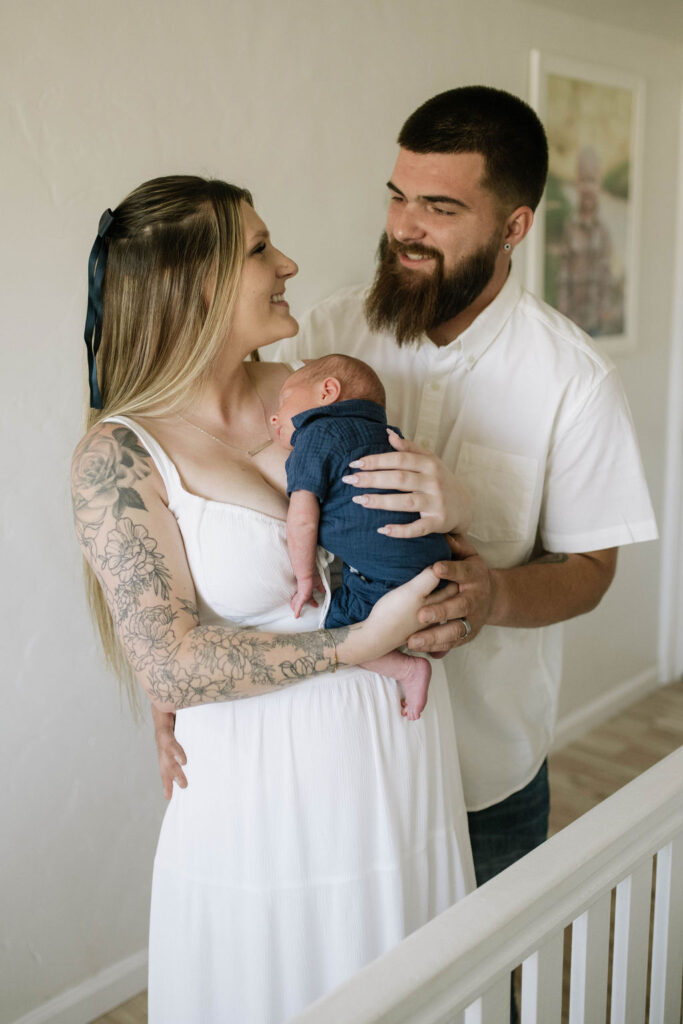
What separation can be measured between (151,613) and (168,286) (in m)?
0.51

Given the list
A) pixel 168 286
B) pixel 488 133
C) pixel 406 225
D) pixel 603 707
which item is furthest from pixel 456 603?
pixel 603 707

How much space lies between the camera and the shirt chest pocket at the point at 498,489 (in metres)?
1.74

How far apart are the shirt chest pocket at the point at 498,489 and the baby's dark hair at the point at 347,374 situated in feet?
1.25

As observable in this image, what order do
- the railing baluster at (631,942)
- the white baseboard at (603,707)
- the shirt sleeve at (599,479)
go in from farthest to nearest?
the white baseboard at (603,707) < the shirt sleeve at (599,479) < the railing baluster at (631,942)

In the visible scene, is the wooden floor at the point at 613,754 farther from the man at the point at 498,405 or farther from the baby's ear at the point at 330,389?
the baby's ear at the point at 330,389

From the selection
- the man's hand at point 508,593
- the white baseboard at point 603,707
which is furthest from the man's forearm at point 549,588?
the white baseboard at point 603,707

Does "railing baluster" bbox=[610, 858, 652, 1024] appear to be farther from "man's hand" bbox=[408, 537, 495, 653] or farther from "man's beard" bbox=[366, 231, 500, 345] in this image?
"man's beard" bbox=[366, 231, 500, 345]

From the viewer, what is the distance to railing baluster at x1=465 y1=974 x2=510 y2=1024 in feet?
3.20

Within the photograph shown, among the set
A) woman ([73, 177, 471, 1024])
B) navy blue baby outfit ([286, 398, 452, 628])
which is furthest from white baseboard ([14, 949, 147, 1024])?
navy blue baby outfit ([286, 398, 452, 628])

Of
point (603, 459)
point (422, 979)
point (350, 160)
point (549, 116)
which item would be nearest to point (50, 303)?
point (350, 160)

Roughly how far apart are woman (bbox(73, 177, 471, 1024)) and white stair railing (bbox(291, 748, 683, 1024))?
287 mm

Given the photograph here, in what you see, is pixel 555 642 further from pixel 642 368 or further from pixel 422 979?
pixel 642 368

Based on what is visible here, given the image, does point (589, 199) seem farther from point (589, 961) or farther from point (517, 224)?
point (589, 961)

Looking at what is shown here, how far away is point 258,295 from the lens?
142 cm
